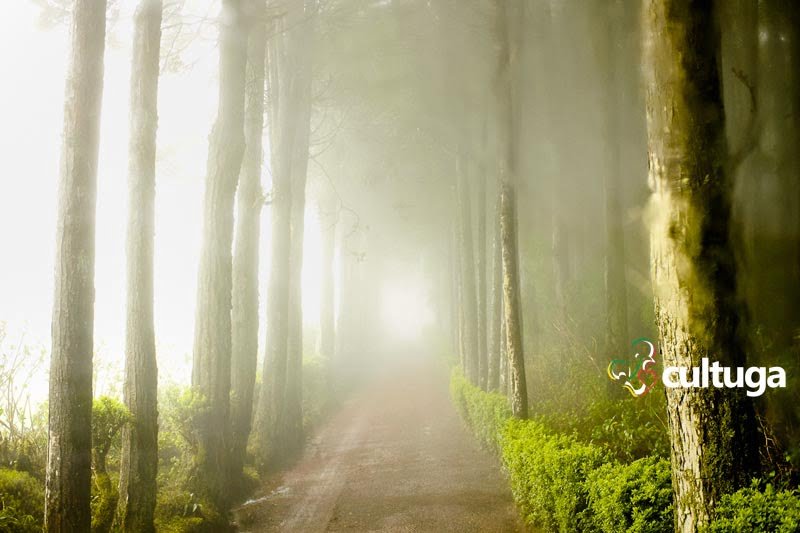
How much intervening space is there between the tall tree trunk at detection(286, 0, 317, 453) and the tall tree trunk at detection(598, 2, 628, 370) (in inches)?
293

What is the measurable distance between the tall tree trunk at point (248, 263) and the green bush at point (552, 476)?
17.8ft

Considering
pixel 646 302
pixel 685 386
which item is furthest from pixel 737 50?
pixel 685 386

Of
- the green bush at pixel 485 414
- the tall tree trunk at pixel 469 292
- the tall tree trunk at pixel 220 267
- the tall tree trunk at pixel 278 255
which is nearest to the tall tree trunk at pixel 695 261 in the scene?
the green bush at pixel 485 414

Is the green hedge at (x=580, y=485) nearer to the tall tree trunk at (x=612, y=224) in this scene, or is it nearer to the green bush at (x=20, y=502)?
the tall tree trunk at (x=612, y=224)

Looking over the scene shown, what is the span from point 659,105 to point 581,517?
4.19 m

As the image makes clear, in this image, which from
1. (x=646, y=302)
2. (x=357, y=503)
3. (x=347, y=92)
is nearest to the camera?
(x=357, y=503)

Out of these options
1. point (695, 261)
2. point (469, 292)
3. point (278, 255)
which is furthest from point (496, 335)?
point (695, 261)

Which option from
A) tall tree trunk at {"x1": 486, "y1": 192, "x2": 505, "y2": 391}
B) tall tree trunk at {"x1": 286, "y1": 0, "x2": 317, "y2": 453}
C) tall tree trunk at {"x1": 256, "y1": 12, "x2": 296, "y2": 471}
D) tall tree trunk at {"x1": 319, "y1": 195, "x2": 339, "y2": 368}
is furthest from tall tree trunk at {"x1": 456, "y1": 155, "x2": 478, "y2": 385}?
tall tree trunk at {"x1": 319, "y1": 195, "x2": 339, "y2": 368}

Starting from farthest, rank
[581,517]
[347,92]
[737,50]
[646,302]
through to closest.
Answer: [347,92]
[646,302]
[737,50]
[581,517]

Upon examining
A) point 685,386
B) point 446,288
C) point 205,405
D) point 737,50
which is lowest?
point 205,405

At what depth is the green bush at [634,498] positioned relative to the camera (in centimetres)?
444

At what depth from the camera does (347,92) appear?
742 inches

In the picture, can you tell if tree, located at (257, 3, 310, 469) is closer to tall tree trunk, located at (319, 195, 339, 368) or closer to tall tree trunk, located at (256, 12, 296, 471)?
tall tree trunk, located at (256, 12, 296, 471)

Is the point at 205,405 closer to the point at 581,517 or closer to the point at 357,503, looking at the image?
the point at 357,503
